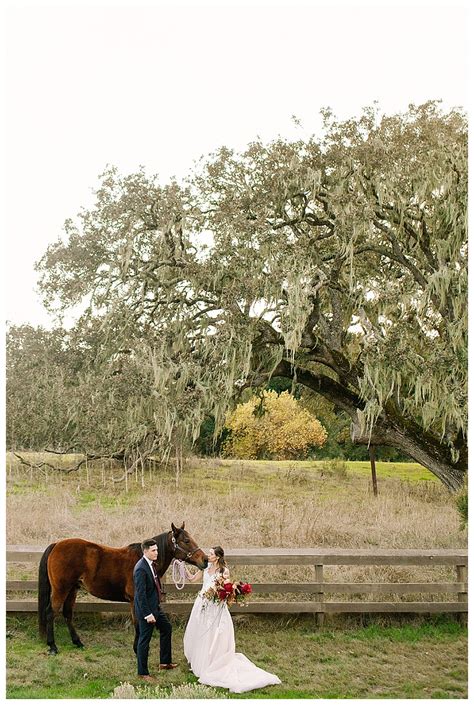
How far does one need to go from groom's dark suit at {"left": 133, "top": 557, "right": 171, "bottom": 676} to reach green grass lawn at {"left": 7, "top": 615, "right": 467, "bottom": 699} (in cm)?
27

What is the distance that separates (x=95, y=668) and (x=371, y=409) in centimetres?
475

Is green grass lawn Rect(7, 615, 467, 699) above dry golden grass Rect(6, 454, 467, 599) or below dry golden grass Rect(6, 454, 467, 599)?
below

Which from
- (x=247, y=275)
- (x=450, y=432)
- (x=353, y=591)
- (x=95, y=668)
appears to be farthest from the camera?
(x=450, y=432)

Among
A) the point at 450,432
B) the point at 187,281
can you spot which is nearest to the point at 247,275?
the point at 187,281

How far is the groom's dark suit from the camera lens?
5.96 m

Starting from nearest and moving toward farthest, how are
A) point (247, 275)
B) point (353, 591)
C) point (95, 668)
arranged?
point (95, 668)
point (353, 591)
point (247, 275)

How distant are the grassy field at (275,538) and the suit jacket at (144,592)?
24.2 inches

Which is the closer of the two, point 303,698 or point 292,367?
point 303,698

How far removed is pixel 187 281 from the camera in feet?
31.6

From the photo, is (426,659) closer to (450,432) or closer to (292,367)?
(450,432)

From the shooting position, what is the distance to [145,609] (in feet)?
19.7

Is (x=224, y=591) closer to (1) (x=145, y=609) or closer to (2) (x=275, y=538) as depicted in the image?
(1) (x=145, y=609)

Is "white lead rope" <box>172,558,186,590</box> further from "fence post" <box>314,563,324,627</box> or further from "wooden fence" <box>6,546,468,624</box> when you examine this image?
"fence post" <box>314,563,324,627</box>

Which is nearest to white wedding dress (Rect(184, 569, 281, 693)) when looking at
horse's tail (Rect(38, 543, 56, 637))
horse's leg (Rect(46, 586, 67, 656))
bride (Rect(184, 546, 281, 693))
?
bride (Rect(184, 546, 281, 693))
